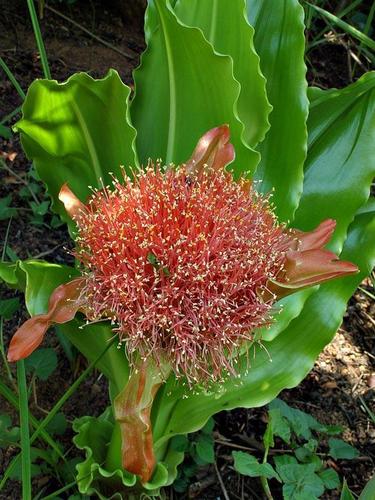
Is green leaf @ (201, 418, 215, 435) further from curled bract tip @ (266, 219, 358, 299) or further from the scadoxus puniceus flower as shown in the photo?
curled bract tip @ (266, 219, 358, 299)

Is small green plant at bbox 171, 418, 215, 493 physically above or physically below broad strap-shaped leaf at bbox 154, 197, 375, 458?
below

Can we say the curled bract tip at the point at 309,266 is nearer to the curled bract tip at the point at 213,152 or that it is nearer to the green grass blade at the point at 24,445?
the curled bract tip at the point at 213,152

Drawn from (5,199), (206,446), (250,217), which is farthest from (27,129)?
(206,446)

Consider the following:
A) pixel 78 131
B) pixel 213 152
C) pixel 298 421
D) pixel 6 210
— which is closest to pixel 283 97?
pixel 213 152

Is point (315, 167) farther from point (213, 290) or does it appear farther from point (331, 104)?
point (213, 290)

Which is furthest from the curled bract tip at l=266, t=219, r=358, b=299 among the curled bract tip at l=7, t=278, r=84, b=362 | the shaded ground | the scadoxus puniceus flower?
the shaded ground

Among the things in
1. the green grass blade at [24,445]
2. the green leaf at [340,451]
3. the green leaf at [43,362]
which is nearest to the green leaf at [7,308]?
the green leaf at [43,362]

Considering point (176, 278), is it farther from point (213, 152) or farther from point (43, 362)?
point (43, 362)
